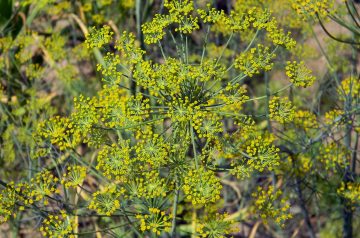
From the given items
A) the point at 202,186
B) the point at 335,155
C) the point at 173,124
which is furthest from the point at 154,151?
the point at 335,155

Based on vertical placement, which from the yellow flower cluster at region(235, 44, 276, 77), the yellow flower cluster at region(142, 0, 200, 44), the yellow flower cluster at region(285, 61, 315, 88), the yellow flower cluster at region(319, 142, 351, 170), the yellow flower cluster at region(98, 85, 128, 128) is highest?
the yellow flower cluster at region(142, 0, 200, 44)

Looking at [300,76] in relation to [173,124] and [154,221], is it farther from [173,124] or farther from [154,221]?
[154,221]

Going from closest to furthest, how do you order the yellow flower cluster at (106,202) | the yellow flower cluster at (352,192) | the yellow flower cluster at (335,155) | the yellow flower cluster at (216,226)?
1. the yellow flower cluster at (106,202)
2. the yellow flower cluster at (216,226)
3. the yellow flower cluster at (352,192)
4. the yellow flower cluster at (335,155)

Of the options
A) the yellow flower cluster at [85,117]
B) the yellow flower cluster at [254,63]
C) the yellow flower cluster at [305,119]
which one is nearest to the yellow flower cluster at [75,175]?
the yellow flower cluster at [85,117]

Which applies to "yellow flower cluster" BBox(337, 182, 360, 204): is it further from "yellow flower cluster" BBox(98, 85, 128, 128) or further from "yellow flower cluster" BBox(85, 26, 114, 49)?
"yellow flower cluster" BBox(85, 26, 114, 49)

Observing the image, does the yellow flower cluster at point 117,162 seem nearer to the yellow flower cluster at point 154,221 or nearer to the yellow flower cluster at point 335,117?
the yellow flower cluster at point 154,221

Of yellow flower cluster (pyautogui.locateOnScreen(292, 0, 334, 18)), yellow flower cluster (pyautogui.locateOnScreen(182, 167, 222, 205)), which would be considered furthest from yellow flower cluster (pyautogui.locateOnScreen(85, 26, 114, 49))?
yellow flower cluster (pyautogui.locateOnScreen(292, 0, 334, 18))

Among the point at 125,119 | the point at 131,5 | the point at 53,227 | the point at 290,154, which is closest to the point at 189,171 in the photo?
the point at 125,119

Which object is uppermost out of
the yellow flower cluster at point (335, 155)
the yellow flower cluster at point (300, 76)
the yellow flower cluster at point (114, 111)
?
the yellow flower cluster at point (300, 76)
